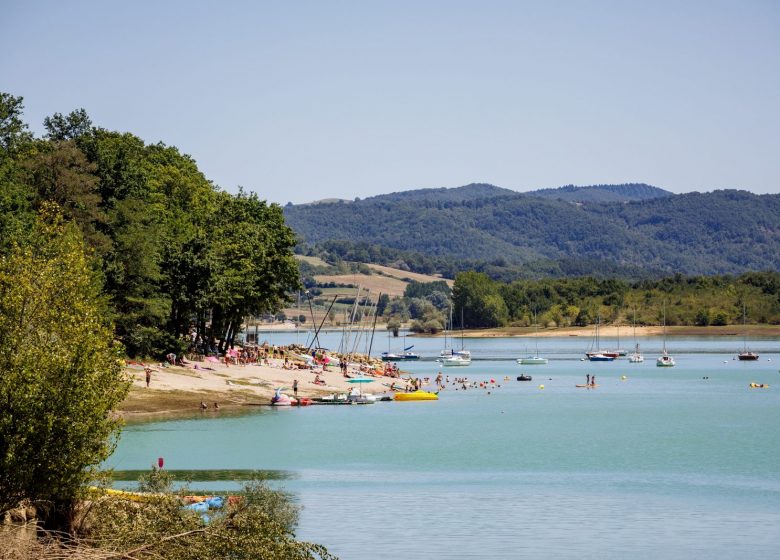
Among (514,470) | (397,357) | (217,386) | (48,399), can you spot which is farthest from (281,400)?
(397,357)

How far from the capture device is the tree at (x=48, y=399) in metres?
32.3

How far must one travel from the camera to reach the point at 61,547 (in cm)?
3288

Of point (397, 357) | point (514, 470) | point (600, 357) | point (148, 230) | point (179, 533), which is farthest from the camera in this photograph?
point (600, 357)

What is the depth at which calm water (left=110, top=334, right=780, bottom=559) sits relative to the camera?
44812 millimetres

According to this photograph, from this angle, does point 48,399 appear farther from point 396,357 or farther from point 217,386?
point 396,357

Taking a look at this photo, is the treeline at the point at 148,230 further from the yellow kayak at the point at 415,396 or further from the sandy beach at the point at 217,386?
the yellow kayak at the point at 415,396

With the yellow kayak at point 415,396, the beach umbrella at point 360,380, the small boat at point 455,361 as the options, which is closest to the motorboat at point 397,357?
the small boat at point 455,361

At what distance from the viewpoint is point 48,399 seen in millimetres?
32844

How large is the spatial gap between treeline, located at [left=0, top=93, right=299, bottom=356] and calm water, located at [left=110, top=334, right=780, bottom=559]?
13.6 m

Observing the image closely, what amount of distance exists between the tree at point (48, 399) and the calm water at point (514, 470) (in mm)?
11531

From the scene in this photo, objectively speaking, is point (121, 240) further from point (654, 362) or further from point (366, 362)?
point (654, 362)

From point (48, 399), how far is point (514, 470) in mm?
33944

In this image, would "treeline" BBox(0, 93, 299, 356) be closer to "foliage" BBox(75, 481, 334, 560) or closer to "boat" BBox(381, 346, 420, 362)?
"foliage" BBox(75, 481, 334, 560)

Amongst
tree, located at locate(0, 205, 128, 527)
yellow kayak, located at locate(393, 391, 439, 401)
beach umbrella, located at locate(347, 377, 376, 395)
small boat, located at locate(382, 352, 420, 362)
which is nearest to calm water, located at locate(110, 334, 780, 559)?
yellow kayak, located at locate(393, 391, 439, 401)
